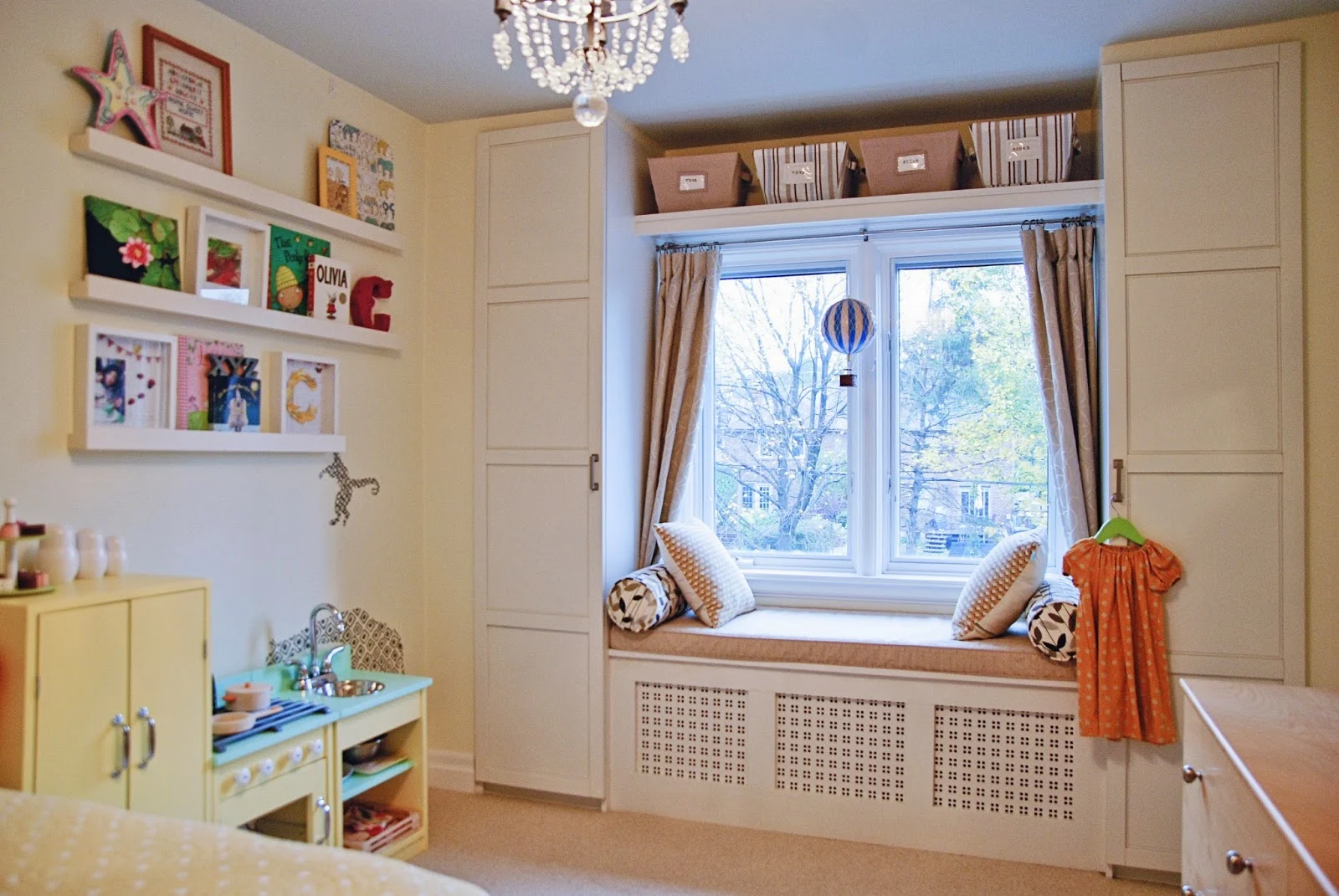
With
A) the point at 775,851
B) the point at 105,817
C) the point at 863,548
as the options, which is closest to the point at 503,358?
the point at 863,548

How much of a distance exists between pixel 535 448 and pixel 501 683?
0.88 metres

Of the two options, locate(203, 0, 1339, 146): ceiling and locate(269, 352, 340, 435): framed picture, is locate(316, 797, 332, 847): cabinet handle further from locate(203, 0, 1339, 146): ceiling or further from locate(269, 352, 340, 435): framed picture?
locate(203, 0, 1339, 146): ceiling

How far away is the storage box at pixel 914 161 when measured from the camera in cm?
348

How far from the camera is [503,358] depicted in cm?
374

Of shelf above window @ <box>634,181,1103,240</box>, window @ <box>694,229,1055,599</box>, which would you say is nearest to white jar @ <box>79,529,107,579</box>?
shelf above window @ <box>634,181,1103,240</box>

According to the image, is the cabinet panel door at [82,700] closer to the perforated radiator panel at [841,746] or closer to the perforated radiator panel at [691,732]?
the perforated radiator panel at [691,732]

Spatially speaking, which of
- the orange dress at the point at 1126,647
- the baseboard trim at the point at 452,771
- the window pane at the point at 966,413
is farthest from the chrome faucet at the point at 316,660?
the orange dress at the point at 1126,647

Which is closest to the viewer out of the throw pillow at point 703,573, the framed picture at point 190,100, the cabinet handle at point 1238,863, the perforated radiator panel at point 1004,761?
the cabinet handle at point 1238,863

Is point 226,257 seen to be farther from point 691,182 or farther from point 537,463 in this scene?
point 691,182

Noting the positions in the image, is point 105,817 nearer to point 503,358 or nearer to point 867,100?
point 503,358

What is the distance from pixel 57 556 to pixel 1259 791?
7.93 ft

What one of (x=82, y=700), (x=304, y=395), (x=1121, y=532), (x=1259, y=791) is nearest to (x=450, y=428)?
(x=304, y=395)

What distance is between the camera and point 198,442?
2.71 m

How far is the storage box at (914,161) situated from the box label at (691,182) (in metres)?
0.59
